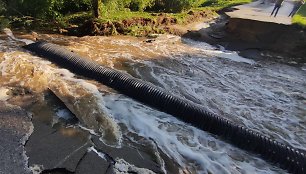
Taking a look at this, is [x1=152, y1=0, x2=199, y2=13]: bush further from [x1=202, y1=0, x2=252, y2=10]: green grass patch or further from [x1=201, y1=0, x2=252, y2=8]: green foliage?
[x1=201, y1=0, x2=252, y2=8]: green foliage

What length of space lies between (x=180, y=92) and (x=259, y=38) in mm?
6863

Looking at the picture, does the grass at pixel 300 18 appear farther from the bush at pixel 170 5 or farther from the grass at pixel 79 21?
the grass at pixel 79 21

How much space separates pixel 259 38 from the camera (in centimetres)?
1395

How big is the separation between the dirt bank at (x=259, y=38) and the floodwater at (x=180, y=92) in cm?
104

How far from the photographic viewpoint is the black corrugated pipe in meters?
6.16

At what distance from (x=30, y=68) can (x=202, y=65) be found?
16.9 feet

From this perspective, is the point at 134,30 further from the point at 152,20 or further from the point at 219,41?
the point at 219,41

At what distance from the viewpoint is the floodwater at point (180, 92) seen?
6.10m

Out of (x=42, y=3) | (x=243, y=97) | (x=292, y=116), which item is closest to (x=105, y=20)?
(x=42, y=3)

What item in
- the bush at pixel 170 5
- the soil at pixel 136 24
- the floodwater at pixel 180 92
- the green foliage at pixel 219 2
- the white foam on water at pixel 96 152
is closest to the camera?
the white foam on water at pixel 96 152

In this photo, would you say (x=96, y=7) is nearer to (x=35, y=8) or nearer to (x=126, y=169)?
(x=35, y=8)

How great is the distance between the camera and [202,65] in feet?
35.9

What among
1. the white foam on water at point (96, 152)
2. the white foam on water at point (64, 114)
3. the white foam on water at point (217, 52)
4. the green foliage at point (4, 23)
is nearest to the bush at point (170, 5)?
the white foam on water at point (217, 52)

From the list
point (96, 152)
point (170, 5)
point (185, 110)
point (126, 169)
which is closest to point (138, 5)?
point (170, 5)
